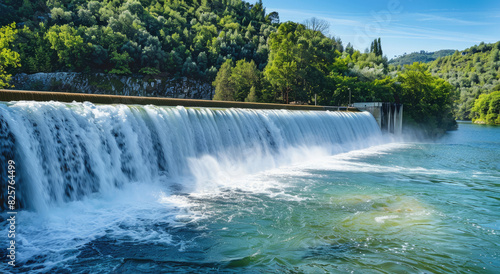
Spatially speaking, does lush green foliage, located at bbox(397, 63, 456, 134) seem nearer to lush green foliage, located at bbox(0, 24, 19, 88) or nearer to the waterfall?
the waterfall

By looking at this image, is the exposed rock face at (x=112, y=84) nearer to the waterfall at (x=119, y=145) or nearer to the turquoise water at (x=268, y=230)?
the waterfall at (x=119, y=145)

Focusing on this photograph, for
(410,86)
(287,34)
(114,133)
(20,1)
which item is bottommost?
(114,133)

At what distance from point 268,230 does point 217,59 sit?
62533 mm

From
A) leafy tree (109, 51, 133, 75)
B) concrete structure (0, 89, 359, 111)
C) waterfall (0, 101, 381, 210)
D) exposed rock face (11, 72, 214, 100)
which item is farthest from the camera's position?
leafy tree (109, 51, 133, 75)

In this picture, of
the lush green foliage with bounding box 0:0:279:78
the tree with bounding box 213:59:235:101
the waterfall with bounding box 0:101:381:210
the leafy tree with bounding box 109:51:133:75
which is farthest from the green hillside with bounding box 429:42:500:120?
the waterfall with bounding box 0:101:381:210

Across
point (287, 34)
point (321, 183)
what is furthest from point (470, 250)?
point (287, 34)

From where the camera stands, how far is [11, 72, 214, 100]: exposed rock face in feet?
159

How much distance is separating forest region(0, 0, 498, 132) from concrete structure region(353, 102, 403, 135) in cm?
476

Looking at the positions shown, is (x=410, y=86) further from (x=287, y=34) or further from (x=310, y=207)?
(x=310, y=207)

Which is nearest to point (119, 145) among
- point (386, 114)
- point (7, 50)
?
point (7, 50)

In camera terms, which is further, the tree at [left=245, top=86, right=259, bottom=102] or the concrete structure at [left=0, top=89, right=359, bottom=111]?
the tree at [left=245, top=86, right=259, bottom=102]

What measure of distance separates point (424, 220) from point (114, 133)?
9.59 metres

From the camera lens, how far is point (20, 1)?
65188 millimetres

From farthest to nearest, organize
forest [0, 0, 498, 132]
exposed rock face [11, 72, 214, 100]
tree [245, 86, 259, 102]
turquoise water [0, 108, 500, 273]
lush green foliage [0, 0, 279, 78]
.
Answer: lush green foliage [0, 0, 279, 78], exposed rock face [11, 72, 214, 100], forest [0, 0, 498, 132], tree [245, 86, 259, 102], turquoise water [0, 108, 500, 273]
